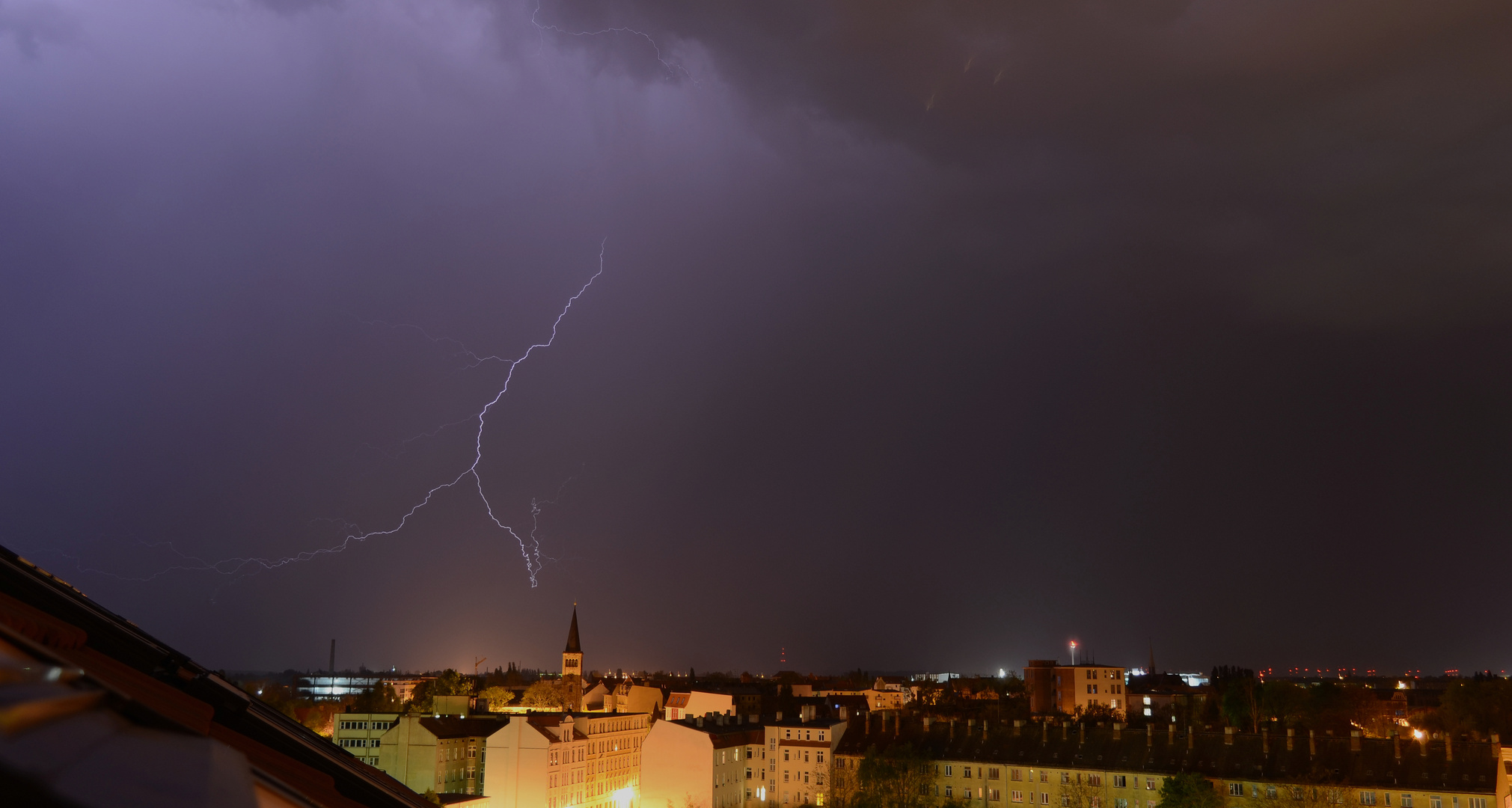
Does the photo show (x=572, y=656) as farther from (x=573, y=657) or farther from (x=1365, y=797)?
(x=1365, y=797)

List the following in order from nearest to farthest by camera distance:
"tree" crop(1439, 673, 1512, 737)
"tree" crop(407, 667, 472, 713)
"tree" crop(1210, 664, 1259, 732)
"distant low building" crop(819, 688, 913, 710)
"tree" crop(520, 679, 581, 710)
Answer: "tree" crop(1439, 673, 1512, 737)
"tree" crop(1210, 664, 1259, 732)
"tree" crop(407, 667, 472, 713)
"tree" crop(520, 679, 581, 710)
"distant low building" crop(819, 688, 913, 710)

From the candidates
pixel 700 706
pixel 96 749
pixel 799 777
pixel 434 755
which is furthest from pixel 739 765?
pixel 96 749

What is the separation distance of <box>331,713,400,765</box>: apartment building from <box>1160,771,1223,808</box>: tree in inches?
1834

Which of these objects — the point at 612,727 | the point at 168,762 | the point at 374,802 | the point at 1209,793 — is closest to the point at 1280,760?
the point at 1209,793

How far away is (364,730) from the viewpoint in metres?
63.4

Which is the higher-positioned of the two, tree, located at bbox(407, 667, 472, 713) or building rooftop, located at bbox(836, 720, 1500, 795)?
building rooftop, located at bbox(836, 720, 1500, 795)

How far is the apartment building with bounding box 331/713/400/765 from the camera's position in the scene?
205ft

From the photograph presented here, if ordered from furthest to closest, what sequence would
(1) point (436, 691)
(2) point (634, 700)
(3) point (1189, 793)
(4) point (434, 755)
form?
(2) point (634, 700) < (1) point (436, 691) < (4) point (434, 755) < (3) point (1189, 793)

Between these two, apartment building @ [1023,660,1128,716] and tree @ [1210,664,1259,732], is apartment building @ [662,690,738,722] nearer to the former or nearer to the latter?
apartment building @ [1023,660,1128,716]

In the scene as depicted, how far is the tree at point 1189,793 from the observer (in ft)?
144

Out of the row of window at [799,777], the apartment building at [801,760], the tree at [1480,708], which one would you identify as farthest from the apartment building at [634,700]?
the tree at [1480,708]

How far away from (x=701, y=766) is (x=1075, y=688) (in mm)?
57378

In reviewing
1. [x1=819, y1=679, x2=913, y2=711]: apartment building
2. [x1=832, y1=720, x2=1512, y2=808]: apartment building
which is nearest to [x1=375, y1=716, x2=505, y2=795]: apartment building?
[x1=832, y1=720, x2=1512, y2=808]: apartment building

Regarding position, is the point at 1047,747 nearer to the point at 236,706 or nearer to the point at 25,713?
the point at 236,706
